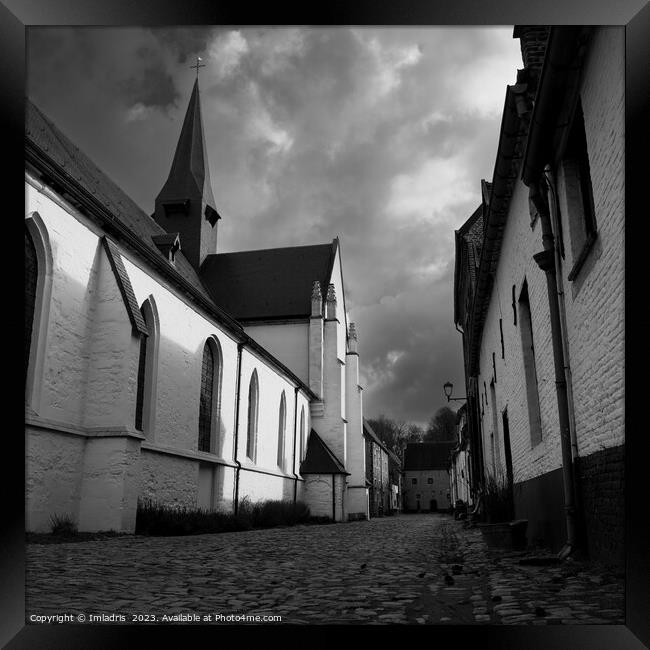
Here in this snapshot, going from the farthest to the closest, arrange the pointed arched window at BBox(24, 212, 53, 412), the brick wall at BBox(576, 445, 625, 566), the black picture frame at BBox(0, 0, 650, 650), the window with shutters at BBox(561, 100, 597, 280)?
the pointed arched window at BBox(24, 212, 53, 412) < the window with shutters at BBox(561, 100, 597, 280) < the brick wall at BBox(576, 445, 625, 566) < the black picture frame at BBox(0, 0, 650, 650)

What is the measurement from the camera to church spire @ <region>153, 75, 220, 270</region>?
2962 centimetres

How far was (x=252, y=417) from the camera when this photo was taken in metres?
22.8

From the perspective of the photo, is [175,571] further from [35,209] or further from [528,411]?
[35,209]

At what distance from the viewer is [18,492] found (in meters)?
3.43

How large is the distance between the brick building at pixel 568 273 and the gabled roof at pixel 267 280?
2180cm

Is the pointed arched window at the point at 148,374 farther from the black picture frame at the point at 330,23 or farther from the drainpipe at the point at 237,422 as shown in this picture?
the black picture frame at the point at 330,23

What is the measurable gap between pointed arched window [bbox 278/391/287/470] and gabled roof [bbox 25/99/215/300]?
7992 millimetres

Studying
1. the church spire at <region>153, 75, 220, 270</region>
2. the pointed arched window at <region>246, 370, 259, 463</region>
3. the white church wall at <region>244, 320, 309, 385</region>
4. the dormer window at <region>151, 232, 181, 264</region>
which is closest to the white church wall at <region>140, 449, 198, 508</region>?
the pointed arched window at <region>246, 370, 259, 463</region>

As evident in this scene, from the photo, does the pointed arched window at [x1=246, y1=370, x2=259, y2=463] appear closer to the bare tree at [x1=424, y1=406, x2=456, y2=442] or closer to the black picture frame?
the black picture frame

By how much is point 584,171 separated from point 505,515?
23.8 ft

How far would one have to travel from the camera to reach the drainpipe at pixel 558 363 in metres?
6.06

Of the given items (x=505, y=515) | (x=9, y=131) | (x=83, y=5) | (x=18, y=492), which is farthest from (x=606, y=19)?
(x=505, y=515)

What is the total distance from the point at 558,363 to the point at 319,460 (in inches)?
910

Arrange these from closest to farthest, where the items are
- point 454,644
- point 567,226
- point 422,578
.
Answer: point 454,644 → point 422,578 → point 567,226
